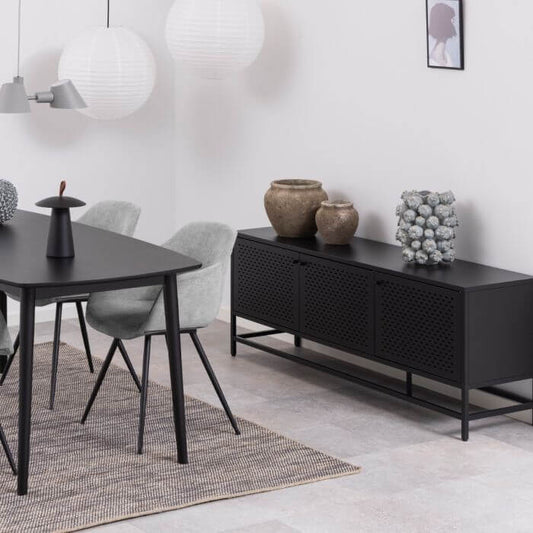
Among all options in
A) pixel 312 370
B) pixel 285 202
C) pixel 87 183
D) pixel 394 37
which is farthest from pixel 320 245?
pixel 87 183

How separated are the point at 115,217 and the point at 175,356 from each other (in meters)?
1.39

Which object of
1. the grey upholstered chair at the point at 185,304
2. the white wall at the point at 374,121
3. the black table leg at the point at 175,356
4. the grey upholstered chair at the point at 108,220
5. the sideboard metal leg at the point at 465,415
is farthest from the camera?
the grey upholstered chair at the point at 108,220

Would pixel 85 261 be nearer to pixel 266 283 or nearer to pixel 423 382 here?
pixel 266 283

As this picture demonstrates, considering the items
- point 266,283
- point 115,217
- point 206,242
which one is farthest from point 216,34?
point 206,242

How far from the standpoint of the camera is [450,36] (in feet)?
16.8

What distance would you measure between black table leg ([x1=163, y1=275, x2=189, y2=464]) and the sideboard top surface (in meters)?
1.11

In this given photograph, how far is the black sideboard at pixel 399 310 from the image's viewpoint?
4688 millimetres

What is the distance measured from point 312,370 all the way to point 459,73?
166cm

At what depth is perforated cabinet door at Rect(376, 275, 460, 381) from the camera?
4715 mm

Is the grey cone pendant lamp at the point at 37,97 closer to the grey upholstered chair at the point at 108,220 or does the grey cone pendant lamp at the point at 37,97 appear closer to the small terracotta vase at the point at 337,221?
the grey upholstered chair at the point at 108,220

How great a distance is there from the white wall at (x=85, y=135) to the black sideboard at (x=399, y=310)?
148 cm

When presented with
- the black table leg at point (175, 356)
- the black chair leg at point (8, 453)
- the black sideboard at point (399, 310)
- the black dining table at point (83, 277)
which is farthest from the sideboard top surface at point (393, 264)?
the black chair leg at point (8, 453)

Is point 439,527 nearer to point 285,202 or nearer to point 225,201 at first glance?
point 285,202

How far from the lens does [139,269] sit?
421 centimetres
